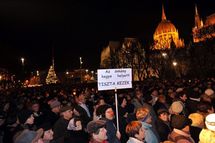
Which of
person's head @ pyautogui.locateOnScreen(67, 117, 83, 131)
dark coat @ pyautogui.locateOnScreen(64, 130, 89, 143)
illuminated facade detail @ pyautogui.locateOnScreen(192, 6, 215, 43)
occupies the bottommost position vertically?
dark coat @ pyautogui.locateOnScreen(64, 130, 89, 143)

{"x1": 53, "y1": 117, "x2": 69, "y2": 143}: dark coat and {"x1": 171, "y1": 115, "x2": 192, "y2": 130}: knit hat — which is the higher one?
{"x1": 171, "y1": 115, "x2": 192, "y2": 130}: knit hat

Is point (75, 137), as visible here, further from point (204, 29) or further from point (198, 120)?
point (204, 29)

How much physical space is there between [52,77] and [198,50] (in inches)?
1961

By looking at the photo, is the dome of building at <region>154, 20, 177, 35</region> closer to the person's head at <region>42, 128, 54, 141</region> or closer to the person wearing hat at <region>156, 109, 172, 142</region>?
the person wearing hat at <region>156, 109, 172, 142</region>

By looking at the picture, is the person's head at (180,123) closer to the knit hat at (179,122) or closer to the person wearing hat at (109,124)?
the knit hat at (179,122)

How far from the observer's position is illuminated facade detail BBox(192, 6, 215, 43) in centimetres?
5340

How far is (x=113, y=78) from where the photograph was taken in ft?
25.4

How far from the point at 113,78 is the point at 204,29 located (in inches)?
2180

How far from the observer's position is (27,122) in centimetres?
712

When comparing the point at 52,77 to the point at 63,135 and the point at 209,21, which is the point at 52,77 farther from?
the point at 63,135

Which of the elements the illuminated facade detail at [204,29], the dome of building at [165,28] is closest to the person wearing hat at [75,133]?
the illuminated facade detail at [204,29]

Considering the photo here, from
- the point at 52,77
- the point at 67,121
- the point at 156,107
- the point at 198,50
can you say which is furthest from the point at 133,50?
the point at 67,121

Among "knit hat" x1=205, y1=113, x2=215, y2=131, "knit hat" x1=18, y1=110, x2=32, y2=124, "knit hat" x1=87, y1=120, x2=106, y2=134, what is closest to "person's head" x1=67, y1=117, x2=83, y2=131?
"knit hat" x1=87, y1=120, x2=106, y2=134

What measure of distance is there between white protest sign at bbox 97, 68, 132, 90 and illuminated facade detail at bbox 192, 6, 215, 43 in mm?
44601
